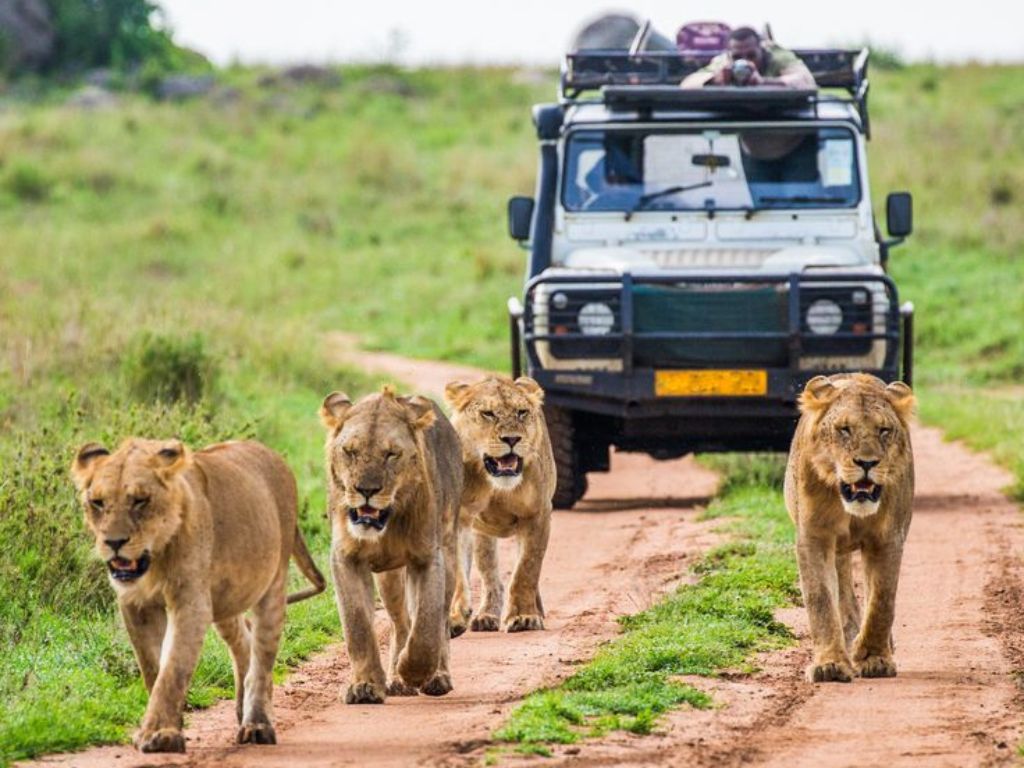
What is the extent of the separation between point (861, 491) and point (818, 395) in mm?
446

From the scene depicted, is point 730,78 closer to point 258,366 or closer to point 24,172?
point 258,366

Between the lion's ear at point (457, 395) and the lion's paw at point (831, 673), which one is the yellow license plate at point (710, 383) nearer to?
the lion's ear at point (457, 395)

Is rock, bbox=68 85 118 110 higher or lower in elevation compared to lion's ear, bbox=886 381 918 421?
higher

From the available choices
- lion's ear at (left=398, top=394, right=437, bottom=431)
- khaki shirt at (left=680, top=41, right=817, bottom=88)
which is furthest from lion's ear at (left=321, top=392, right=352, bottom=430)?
khaki shirt at (left=680, top=41, right=817, bottom=88)

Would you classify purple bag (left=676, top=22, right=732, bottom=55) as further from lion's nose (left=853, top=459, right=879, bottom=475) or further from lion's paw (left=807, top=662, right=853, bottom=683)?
lion's paw (left=807, top=662, right=853, bottom=683)

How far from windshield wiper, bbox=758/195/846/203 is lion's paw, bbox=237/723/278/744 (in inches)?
290

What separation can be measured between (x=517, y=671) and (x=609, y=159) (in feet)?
19.3

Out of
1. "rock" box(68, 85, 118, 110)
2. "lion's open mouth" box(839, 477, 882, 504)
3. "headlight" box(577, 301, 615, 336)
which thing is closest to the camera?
"lion's open mouth" box(839, 477, 882, 504)

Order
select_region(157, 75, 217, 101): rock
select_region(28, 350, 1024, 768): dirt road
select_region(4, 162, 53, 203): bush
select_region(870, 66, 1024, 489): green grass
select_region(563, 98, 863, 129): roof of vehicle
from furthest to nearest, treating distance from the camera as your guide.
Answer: select_region(157, 75, 217, 101): rock → select_region(4, 162, 53, 203): bush → select_region(870, 66, 1024, 489): green grass → select_region(563, 98, 863, 129): roof of vehicle → select_region(28, 350, 1024, 768): dirt road

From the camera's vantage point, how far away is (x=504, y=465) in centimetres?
913

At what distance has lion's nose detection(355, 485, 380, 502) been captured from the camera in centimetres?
718

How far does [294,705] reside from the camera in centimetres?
763

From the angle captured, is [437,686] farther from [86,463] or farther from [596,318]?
[596,318]

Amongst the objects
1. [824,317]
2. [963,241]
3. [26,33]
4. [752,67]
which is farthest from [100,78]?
[824,317]
